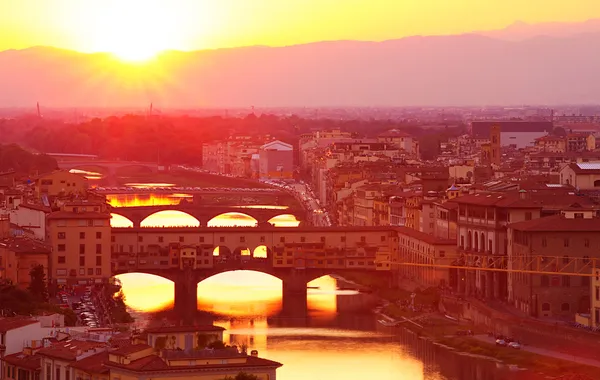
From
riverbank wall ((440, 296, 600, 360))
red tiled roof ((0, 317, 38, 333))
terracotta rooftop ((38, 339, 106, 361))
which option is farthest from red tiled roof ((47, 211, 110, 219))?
terracotta rooftop ((38, 339, 106, 361))

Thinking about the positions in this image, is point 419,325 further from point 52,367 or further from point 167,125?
point 167,125

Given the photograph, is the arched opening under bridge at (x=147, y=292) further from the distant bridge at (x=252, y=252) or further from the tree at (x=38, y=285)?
the tree at (x=38, y=285)

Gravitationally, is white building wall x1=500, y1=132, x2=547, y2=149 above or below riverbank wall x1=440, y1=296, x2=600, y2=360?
above

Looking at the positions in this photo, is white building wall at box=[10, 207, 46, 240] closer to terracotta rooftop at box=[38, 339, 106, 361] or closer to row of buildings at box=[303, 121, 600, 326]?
row of buildings at box=[303, 121, 600, 326]

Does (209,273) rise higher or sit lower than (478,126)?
lower

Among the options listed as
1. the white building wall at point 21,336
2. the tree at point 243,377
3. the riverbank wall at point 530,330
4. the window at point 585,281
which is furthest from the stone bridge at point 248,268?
the tree at point 243,377

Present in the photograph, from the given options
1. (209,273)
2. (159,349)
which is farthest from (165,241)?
(159,349)

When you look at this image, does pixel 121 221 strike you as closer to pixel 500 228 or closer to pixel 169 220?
pixel 169 220
